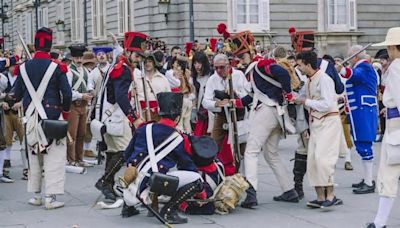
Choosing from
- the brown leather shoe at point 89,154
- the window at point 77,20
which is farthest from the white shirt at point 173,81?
the window at point 77,20

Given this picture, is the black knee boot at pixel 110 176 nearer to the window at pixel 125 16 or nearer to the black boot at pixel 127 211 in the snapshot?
the black boot at pixel 127 211

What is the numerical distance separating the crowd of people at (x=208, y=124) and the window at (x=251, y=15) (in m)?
20.0

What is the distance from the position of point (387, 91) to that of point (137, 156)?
106 inches

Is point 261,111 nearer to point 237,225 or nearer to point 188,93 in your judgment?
point 237,225

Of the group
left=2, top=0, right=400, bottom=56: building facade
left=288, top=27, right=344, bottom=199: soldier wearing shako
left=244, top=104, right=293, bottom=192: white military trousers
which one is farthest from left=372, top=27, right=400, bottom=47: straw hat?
left=2, top=0, right=400, bottom=56: building facade

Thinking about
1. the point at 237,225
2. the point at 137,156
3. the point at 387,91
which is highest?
the point at 387,91

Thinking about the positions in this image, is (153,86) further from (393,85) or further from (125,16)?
(125,16)

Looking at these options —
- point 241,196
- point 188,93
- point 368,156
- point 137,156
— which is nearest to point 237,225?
point 241,196

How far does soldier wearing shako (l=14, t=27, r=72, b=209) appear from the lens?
9547 mm

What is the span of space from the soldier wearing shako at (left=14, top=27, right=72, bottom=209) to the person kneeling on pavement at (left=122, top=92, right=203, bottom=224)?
52.9 inches

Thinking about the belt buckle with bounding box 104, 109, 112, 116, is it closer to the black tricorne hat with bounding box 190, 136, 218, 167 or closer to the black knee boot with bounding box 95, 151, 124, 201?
the black knee boot with bounding box 95, 151, 124, 201

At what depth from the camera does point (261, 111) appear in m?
9.58

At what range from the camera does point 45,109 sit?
9.62 m

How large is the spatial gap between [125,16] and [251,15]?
6278 millimetres
